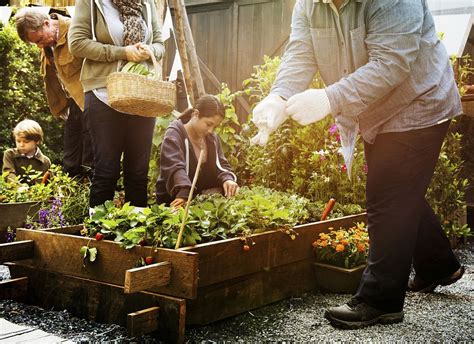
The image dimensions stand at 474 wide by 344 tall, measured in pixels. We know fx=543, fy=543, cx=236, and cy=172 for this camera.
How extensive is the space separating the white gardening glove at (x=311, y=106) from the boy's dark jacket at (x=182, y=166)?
154 cm

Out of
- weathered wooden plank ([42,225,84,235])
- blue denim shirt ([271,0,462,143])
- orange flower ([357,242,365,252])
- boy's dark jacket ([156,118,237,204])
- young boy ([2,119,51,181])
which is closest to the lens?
blue denim shirt ([271,0,462,143])

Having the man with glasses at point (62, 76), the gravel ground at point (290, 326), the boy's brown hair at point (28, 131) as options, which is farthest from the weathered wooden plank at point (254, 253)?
the boy's brown hair at point (28, 131)

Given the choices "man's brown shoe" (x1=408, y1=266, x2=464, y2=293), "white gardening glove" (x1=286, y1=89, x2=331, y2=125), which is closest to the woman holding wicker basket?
"white gardening glove" (x1=286, y1=89, x2=331, y2=125)

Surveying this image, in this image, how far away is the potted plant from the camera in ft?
10.3

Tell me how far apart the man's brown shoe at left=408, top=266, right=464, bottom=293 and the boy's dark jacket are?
1.50 metres

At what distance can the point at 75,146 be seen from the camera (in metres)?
4.56

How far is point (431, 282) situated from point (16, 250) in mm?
2240

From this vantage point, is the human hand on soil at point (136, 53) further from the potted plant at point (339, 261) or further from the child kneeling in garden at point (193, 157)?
the potted plant at point (339, 261)

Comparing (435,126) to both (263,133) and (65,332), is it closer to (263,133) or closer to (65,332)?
(263,133)

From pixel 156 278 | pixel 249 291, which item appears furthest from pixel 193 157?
pixel 156 278

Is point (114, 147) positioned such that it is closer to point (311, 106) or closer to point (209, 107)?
point (209, 107)

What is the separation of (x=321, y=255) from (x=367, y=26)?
56.5 inches

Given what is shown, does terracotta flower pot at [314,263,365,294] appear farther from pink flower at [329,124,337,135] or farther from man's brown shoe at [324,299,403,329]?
pink flower at [329,124,337,135]

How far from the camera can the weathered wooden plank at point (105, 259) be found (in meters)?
2.25
